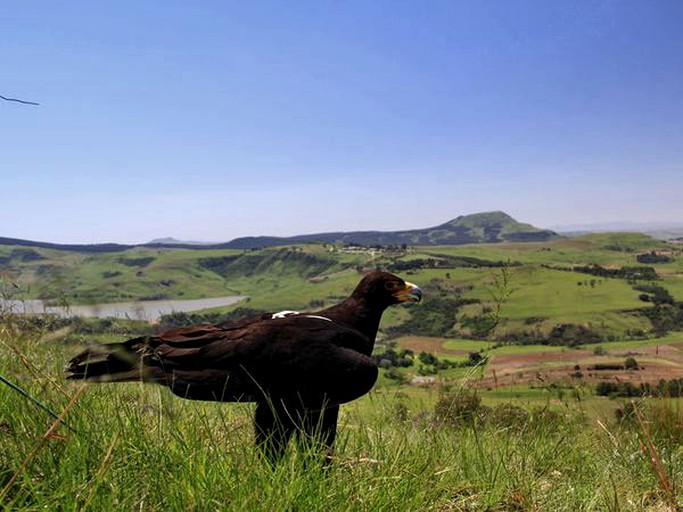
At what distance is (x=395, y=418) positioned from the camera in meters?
6.53

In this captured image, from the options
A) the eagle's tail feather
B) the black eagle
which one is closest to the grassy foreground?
the eagle's tail feather

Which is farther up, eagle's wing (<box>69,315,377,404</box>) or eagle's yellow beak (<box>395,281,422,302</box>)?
eagle's yellow beak (<box>395,281,422,302</box>)

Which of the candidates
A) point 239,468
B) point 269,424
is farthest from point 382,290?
point 239,468

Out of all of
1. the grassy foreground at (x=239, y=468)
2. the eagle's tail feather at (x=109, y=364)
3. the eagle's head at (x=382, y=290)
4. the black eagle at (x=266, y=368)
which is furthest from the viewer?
the eagle's head at (x=382, y=290)

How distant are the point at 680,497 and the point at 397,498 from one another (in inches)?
107

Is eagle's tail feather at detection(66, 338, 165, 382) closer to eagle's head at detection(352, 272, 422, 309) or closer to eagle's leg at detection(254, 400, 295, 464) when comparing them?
eagle's leg at detection(254, 400, 295, 464)

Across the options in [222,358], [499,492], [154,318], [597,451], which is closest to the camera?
[499,492]

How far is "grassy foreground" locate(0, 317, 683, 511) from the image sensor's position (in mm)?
2684

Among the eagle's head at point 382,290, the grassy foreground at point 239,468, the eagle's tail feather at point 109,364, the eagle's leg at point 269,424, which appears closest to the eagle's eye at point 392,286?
the eagle's head at point 382,290

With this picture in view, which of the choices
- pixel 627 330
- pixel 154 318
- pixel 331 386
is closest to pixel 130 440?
pixel 154 318

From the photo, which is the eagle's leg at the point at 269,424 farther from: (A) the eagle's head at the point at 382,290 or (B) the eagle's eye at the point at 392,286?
(B) the eagle's eye at the point at 392,286

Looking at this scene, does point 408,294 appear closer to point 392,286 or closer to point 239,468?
point 392,286

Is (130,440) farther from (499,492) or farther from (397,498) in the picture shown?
(499,492)

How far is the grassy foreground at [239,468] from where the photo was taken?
268 cm
